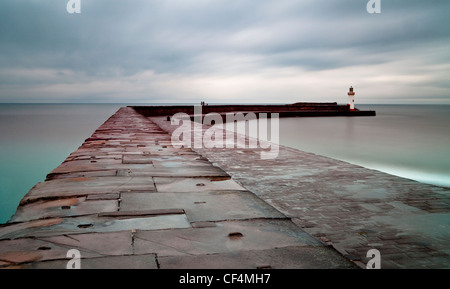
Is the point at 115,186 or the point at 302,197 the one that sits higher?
the point at 115,186

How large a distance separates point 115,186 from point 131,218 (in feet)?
2.94

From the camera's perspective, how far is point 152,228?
2.04 metres

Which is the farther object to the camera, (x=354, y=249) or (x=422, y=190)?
(x=422, y=190)

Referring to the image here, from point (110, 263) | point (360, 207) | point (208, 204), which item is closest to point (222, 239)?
point (110, 263)

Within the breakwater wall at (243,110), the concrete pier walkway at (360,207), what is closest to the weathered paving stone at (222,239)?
the concrete pier walkway at (360,207)

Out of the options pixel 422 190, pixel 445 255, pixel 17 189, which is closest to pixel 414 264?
pixel 445 255

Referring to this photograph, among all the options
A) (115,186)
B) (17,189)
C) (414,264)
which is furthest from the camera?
(17,189)

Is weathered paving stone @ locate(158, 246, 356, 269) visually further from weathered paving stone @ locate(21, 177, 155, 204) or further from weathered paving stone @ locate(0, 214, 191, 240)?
weathered paving stone @ locate(21, 177, 155, 204)

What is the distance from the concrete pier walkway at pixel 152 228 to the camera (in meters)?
1.62

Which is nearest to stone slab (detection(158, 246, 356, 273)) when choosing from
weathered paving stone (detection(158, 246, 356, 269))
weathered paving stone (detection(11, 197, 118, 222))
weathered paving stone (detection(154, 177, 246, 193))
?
weathered paving stone (detection(158, 246, 356, 269))
